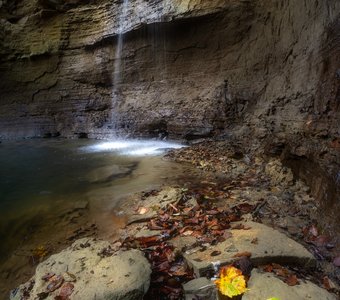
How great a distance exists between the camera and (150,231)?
2.97m

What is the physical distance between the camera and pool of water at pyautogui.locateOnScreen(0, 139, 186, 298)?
3289 millimetres

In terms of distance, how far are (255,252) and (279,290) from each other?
15.5 inches

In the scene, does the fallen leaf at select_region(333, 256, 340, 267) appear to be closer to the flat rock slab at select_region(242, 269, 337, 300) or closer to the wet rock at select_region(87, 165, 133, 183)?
the flat rock slab at select_region(242, 269, 337, 300)

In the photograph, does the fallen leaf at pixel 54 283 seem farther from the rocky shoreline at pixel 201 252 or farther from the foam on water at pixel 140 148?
the foam on water at pixel 140 148

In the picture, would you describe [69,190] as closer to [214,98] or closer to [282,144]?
[282,144]

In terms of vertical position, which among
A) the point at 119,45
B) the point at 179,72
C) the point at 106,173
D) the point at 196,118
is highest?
the point at 119,45

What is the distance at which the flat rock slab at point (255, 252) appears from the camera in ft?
7.38

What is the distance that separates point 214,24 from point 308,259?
26.1 ft

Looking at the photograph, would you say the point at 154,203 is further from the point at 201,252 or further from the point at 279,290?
the point at 279,290

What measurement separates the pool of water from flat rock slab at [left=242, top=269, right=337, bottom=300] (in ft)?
5.96

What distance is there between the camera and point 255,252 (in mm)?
2316

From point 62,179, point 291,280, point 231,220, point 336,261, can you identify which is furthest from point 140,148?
point 291,280

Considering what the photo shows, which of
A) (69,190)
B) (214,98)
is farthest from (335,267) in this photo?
(214,98)

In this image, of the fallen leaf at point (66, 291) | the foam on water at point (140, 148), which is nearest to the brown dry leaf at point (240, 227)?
the fallen leaf at point (66, 291)
